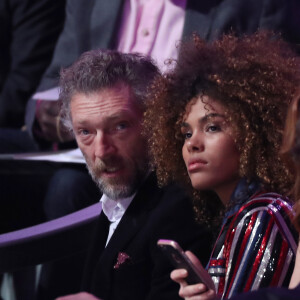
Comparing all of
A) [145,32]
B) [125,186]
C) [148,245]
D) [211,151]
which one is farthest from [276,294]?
[145,32]

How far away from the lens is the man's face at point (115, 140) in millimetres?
1881

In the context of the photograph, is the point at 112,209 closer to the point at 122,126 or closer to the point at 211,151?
the point at 122,126

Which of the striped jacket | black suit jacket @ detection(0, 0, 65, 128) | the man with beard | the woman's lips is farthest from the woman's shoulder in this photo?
black suit jacket @ detection(0, 0, 65, 128)

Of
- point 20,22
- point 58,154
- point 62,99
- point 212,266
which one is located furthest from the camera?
point 20,22

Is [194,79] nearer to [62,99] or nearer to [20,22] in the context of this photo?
[62,99]

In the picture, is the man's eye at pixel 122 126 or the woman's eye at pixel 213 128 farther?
the man's eye at pixel 122 126

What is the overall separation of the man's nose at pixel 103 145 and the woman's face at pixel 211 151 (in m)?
0.28

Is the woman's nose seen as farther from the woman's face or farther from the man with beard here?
the man with beard

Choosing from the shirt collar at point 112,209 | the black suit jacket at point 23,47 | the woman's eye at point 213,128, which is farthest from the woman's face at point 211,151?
the black suit jacket at point 23,47

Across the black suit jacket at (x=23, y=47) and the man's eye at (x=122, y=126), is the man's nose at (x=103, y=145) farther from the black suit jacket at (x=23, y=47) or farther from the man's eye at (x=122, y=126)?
the black suit jacket at (x=23, y=47)

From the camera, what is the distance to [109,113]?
6.18ft

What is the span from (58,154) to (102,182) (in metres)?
0.69

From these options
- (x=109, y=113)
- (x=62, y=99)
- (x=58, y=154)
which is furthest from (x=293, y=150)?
(x=58, y=154)

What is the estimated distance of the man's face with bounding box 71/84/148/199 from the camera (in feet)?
6.17
